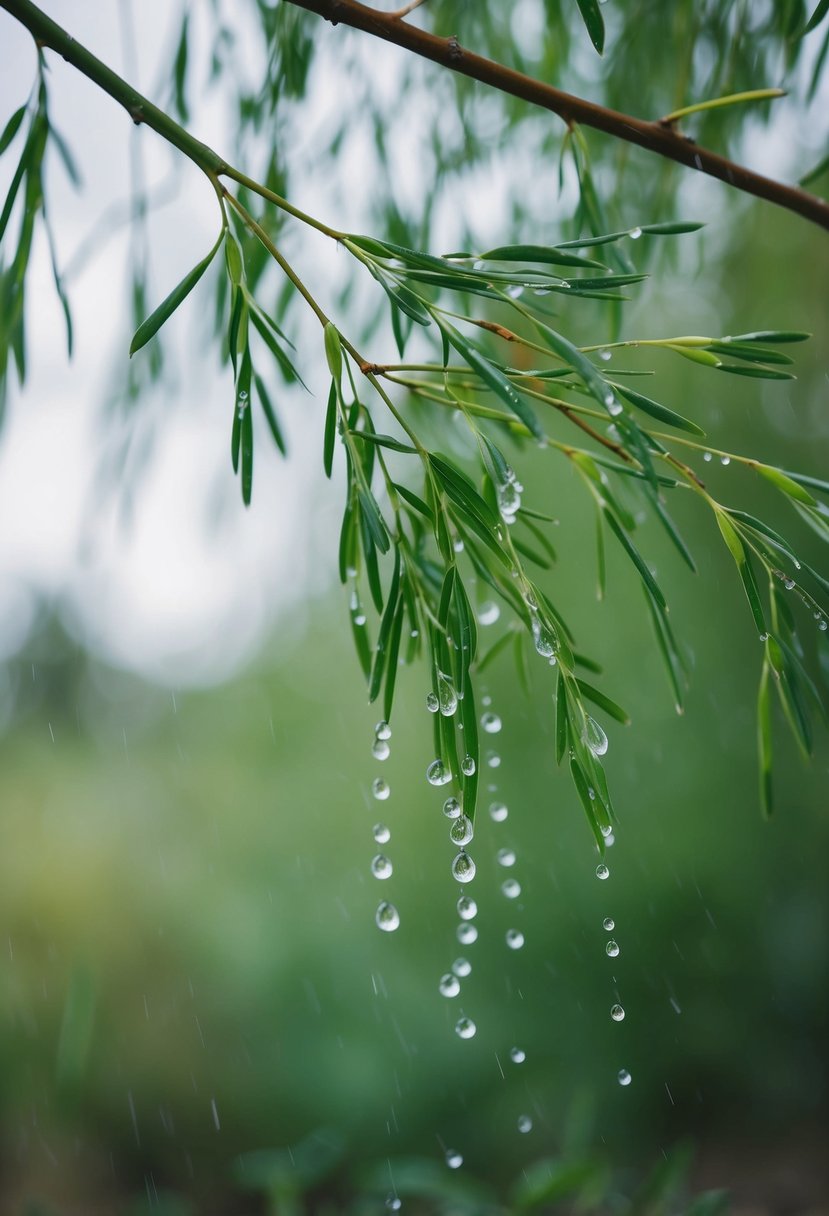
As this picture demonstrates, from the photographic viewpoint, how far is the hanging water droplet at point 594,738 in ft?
1.66

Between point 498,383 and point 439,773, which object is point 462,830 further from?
point 498,383

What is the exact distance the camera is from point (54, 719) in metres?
4.30

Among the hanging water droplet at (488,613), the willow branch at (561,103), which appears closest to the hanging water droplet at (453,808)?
the hanging water droplet at (488,613)

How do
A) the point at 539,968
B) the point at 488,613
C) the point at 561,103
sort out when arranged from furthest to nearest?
the point at 539,968, the point at 488,613, the point at 561,103

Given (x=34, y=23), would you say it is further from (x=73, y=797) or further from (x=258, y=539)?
(x=73, y=797)

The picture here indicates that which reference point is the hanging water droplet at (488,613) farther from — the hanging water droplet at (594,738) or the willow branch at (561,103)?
the willow branch at (561,103)

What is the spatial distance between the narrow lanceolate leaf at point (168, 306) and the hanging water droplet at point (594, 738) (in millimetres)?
334

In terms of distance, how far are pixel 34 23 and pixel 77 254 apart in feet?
0.94

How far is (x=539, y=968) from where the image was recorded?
2312mm

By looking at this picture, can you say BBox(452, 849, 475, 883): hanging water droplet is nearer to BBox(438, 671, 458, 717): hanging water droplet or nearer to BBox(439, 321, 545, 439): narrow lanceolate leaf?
BBox(438, 671, 458, 717): hanging water droplet

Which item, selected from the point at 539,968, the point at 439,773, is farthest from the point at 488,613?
the point at 539,968

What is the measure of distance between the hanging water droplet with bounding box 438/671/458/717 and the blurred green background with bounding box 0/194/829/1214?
4.71 ft

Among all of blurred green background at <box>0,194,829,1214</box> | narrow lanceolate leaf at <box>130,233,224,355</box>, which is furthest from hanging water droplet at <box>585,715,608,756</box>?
blurred green background at <box>0,194,829,1214</box>

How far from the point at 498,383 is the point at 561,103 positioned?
0.25 metres
